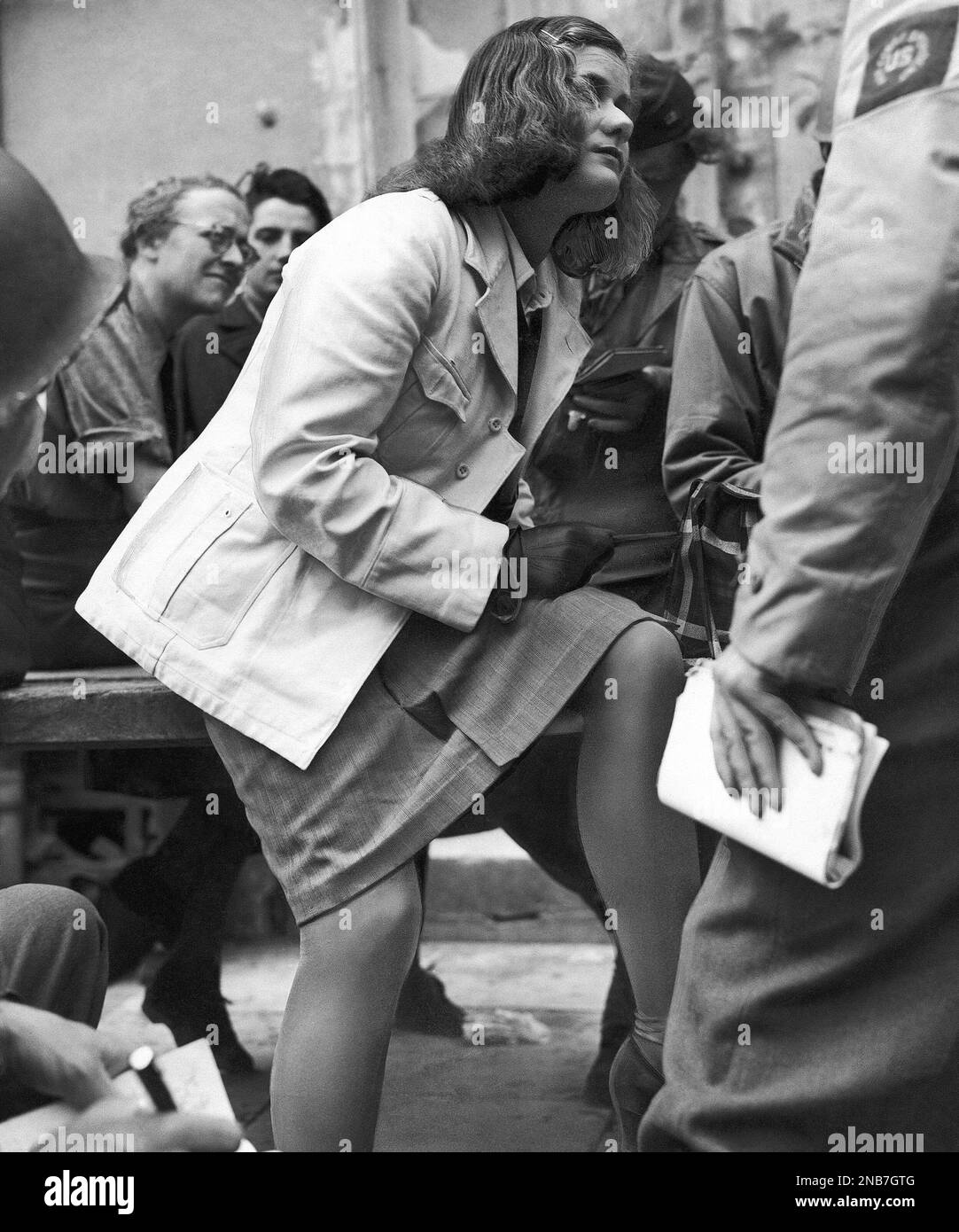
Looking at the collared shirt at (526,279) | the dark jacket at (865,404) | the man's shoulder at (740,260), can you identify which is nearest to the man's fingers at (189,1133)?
the dark jacket at (865,404)

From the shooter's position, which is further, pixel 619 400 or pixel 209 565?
pixel 619 400

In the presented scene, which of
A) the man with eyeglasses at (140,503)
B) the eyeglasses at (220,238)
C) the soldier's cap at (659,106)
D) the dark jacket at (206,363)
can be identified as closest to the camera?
the soldier's cap at (659,106)

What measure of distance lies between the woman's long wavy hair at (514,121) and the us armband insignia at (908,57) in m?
0.75

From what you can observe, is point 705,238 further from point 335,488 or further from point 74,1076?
point 74,1076

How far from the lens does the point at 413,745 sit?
2.25 meters

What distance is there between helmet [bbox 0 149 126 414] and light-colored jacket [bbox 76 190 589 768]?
14.0 inches

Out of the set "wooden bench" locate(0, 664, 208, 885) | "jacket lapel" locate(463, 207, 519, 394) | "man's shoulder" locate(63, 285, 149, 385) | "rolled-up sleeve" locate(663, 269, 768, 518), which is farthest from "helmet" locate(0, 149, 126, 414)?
"man's shoulder" locate(63, 285, 149, 385)

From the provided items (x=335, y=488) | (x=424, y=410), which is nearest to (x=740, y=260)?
(x=424, y=410)

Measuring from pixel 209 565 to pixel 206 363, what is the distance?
1.37 meters

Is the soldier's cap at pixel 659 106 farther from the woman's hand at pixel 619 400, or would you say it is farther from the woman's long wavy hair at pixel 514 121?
the woman's long wavy hair at pixel 514 121

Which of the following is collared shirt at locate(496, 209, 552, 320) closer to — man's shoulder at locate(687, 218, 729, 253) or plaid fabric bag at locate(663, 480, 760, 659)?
plaid fabric bag at locate(663, 480, 760, 659)

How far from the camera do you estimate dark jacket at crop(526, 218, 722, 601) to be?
296cm

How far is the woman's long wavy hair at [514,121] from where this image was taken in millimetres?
2307
